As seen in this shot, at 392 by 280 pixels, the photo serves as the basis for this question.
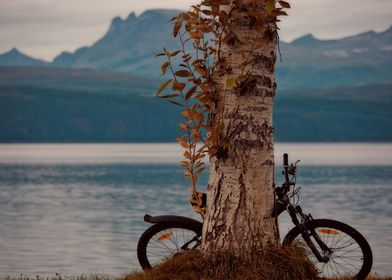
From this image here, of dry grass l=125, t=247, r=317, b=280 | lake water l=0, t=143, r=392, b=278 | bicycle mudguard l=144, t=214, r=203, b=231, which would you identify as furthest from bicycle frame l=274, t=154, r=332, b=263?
lake water l=0, t=143, r=392, b=278

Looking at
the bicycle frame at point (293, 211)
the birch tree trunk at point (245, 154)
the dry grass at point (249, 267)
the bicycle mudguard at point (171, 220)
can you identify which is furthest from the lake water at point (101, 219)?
the birch tree trunk at point (245, 154)

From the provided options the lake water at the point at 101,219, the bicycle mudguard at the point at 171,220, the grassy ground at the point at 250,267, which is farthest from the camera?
the lake water at the point at 101,219

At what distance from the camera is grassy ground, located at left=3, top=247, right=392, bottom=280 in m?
8.29

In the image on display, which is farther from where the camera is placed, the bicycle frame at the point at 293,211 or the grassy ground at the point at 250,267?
the bicycle frame at the point at 293,211

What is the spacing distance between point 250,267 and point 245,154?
1.11 metres

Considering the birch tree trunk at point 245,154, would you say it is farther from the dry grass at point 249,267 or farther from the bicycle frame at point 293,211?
the bicycle frame at point 293,211

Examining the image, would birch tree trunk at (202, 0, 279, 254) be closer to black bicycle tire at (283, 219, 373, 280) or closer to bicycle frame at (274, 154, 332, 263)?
bicycle frame at (274, 154, 332, 263)

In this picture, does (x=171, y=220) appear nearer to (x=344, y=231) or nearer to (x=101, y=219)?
(x=344, y=231)

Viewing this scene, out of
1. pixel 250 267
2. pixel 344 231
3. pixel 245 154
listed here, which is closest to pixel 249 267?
pixel 250 267

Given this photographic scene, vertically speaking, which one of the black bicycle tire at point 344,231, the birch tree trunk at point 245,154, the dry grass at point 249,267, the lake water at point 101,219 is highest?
the birch tree trunk at point 245,154

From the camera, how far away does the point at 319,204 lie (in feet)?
136

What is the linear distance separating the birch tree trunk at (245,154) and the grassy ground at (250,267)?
0.11m

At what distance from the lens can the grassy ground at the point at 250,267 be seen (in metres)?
8.29

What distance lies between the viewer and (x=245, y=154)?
8453mm
